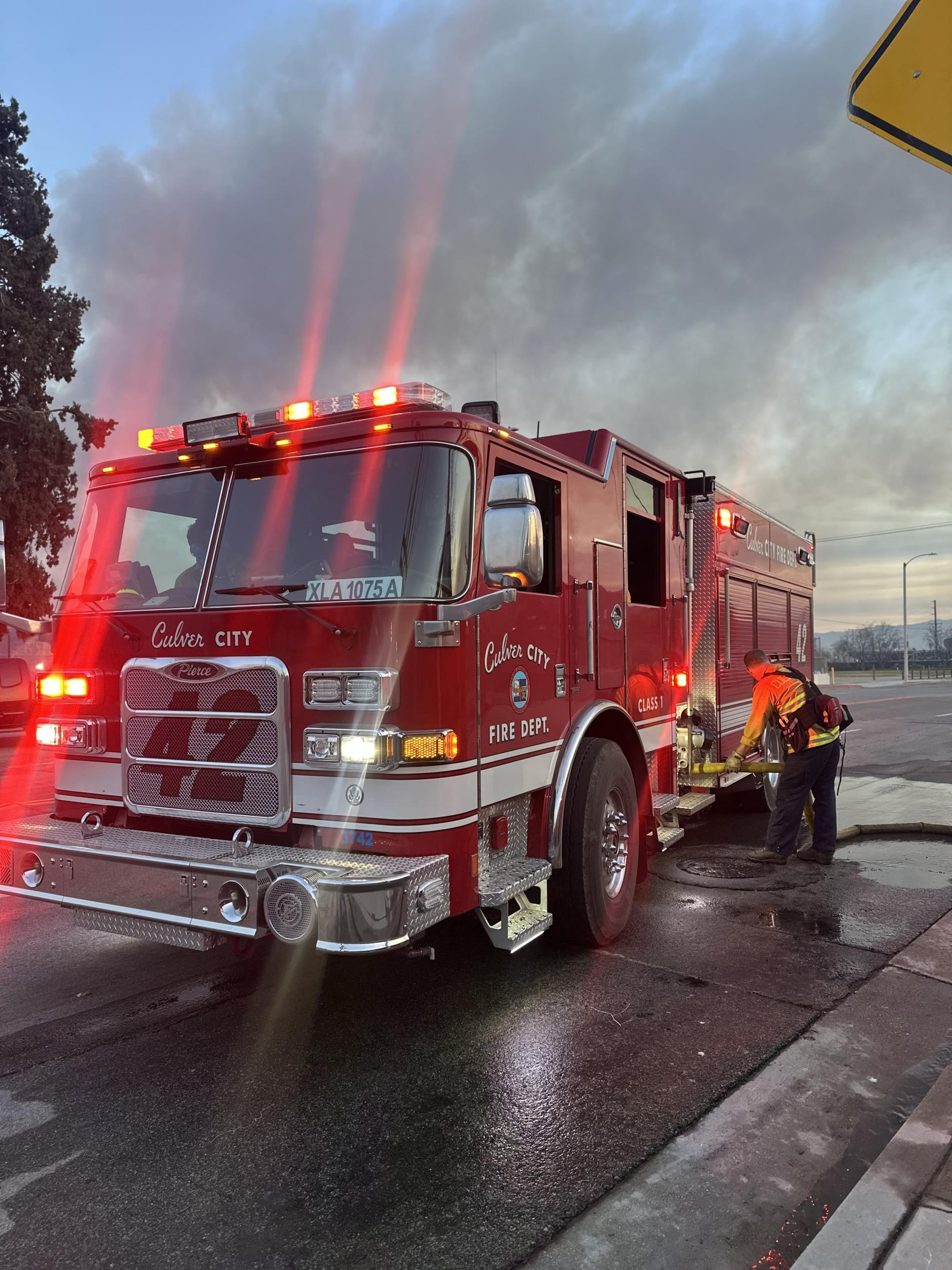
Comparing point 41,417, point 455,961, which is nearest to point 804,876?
point 455,961

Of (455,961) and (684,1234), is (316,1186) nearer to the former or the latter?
(684,1234)

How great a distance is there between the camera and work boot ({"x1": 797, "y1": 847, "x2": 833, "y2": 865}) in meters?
6.69

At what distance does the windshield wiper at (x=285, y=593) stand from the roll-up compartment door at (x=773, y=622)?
17.1 feet

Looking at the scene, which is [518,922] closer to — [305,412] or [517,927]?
[517,927]

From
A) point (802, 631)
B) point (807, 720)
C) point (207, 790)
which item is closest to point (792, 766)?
point (807, 720)

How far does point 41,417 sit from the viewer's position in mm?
22516

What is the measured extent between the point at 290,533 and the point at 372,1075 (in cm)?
226

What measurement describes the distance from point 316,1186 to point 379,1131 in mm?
355

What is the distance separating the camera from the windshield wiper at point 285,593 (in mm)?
3590

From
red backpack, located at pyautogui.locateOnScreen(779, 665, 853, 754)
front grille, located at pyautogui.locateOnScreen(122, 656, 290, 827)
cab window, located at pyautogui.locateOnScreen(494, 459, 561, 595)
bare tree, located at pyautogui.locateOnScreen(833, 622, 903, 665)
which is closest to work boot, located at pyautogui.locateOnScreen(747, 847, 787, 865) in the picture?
red backpack, located at pyautogui.locateOnScreen(779, 665, 853, 754)

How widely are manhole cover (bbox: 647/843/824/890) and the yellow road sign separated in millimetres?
4880

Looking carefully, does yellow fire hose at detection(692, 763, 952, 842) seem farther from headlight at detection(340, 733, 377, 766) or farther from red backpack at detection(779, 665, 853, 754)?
headlight at detection(340, 733, 377, 766)

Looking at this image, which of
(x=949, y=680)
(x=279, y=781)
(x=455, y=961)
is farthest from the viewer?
(x=949, y=680)

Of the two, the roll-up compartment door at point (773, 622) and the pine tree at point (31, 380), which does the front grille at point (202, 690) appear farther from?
the pine tree at point (31, 380)
